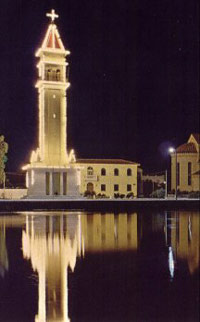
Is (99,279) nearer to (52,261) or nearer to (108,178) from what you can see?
(52,261)

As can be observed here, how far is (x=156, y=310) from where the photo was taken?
6.84 metres

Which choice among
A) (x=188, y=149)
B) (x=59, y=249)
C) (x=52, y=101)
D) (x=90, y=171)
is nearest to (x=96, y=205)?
(x=52, y=101)

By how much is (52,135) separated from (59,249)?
4141 cm

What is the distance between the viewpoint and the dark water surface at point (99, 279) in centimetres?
680

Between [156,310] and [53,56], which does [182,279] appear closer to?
[156,310]

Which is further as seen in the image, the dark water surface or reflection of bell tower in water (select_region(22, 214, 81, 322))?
reflection of bell tower in water (select_region(22, 214, 81, 322))

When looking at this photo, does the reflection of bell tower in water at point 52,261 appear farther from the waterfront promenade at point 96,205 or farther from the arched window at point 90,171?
the arched window at point 90,171

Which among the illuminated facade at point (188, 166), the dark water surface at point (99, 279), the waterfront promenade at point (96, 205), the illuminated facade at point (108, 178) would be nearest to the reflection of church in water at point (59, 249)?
the dark water surface at point (99, 279)

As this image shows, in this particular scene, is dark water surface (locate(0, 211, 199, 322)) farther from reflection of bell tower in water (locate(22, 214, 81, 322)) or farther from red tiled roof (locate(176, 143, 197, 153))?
red tiled roof (locate(176, 143, 197, 153))

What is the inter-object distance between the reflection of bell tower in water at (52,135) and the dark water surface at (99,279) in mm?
37054

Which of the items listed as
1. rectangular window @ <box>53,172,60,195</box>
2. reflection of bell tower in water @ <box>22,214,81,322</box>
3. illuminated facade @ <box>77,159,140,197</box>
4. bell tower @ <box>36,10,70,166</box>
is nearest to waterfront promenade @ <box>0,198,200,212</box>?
rectangular window @ <box>53,172,60,195</box>

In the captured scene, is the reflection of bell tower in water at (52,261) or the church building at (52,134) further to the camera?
the church building at (52,134)

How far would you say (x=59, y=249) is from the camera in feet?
42.2

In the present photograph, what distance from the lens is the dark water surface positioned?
6805 mm
